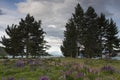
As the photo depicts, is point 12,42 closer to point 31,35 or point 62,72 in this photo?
point 31,35

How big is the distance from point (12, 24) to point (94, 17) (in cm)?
2495

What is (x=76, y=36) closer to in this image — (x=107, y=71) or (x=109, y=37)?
(x=109, y=37)

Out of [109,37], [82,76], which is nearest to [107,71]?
[82,76]

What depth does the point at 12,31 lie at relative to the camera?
78.1 meters

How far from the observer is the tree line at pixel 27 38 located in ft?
247

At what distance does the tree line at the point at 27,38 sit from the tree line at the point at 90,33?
7979mm

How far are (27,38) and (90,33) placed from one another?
17.9m

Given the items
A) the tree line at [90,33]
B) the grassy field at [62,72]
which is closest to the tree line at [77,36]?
the tree line at [90,33]

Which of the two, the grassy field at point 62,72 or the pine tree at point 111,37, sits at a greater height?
the pine tree at point 111,37

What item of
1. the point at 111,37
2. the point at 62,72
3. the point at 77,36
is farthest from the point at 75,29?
the point at 62,72

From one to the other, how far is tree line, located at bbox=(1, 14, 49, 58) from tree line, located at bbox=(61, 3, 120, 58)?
7979 mm

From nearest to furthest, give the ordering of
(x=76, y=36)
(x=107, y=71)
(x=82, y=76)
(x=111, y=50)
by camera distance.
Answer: (x=82, y=76) → (x=107, y=71) → (x=76, y=36) → (x=111, y=50)

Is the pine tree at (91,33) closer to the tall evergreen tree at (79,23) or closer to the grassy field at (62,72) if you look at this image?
the tall evergreen tree at (79,23)

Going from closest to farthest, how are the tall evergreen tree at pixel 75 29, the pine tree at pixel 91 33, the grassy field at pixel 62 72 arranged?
the grassy field at pixel 62 72 < the tall evergreen tree at pixel 75 29 < the pine tree at pixel 91 33
